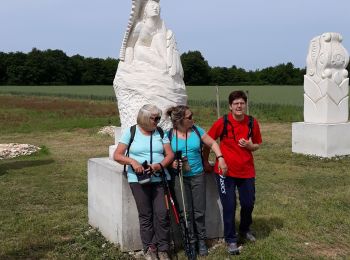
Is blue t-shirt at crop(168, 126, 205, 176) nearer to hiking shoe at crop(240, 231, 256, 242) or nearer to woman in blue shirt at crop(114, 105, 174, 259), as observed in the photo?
woman in blue shirt at crop(114, 105, 174, 259)

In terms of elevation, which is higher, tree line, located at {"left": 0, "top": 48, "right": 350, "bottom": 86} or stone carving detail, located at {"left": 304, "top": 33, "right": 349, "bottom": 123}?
tree line, located at {"left": 0, "top": 48, "right": 350, "bottom": 86}

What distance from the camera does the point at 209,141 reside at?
16.0 feet

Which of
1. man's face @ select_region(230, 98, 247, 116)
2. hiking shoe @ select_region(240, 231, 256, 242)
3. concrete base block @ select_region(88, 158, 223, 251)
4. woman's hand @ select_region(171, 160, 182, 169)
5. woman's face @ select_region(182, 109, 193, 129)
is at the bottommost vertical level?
hiking shoe @ select_region(240, 231, 256, 242)

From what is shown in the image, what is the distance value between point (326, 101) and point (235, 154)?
8190mm

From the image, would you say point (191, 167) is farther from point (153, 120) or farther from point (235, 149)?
point (153, 120)

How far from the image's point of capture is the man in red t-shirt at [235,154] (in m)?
4.94

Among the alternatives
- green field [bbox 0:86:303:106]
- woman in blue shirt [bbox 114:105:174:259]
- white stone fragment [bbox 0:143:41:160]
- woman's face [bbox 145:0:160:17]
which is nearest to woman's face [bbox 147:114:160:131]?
woman in blue shirt [bbox 114:105:174:259]

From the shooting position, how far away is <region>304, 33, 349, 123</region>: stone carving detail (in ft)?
40.8

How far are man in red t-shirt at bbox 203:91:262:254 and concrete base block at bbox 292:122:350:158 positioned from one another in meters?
7.69

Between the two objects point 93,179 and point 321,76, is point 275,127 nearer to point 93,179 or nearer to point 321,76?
point 321,76

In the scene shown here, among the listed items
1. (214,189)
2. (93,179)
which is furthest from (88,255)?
(214,189)

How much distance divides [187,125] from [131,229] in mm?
1295

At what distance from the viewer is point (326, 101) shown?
12.4 meters

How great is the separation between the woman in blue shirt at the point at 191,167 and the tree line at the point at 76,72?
64.7 m
